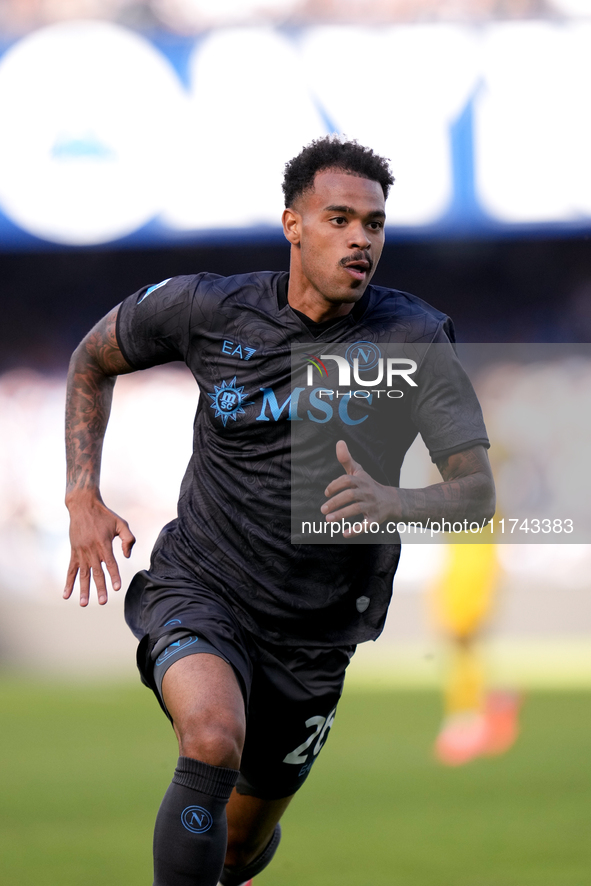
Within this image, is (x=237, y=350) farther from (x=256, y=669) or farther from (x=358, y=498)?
(x=256, y=669)

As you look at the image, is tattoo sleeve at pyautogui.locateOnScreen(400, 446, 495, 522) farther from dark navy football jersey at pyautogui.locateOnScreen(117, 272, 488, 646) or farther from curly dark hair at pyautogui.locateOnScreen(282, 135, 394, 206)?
curly dark hair at pyautogui.locateOnScreen(282, 135, 394, 206)

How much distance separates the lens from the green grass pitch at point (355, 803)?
467 centimetres

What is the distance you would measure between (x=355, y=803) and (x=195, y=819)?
11.0 ft

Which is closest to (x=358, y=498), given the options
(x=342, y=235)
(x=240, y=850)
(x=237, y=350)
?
(x=237, y=350)

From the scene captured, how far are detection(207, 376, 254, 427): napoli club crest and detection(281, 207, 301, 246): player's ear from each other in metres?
0.51

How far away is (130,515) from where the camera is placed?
14.2 m

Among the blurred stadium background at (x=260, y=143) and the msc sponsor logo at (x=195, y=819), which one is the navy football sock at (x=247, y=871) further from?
the blurred stadium background at (x=260, y=143)

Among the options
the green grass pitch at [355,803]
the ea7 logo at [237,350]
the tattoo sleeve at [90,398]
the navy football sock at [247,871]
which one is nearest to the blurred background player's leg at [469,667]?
the green grass pitch at [355,803]

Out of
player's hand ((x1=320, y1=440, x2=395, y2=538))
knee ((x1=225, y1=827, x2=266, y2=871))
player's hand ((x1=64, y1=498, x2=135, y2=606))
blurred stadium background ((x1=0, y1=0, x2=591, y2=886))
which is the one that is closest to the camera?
player's hand ((x1=320, y1=440, x2=395, y2=538))

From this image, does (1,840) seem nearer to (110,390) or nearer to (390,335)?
(110,390)

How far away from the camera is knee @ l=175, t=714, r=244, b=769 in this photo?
9.20 ft

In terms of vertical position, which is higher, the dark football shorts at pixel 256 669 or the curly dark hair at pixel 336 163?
the curly dark hair at pixel 336 163

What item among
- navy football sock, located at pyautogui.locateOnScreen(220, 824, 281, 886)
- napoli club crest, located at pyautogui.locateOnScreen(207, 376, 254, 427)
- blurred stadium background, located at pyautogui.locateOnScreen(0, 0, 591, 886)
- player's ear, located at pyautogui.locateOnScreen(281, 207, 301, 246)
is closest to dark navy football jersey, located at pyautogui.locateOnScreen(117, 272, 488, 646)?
napoli club crest, located at pyautogui.locateOnScreen(207, 376, 254, 427)

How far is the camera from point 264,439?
11.3 feet
